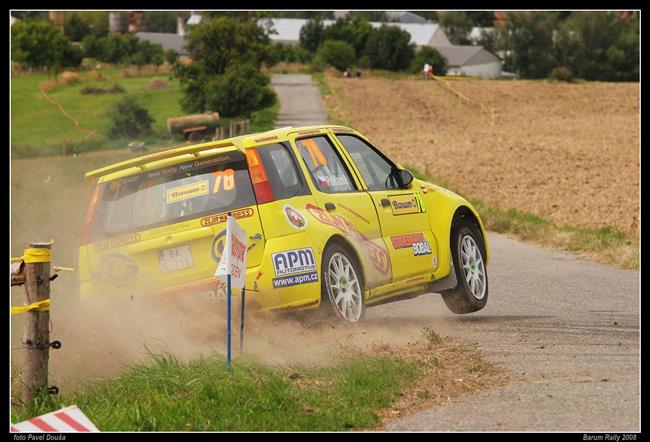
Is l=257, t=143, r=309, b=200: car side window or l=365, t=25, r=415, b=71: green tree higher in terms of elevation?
l=257, t=143, r=309, b=200: car side window

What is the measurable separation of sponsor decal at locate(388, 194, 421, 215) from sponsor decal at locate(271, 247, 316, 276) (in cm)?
160

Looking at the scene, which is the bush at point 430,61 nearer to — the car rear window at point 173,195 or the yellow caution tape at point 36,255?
the car rear window at point 173,195

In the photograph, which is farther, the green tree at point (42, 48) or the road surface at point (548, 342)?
the green tree at point (42, 48)

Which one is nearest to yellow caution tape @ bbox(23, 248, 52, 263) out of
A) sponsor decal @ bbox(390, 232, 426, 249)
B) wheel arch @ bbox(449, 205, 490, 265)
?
sponsor decal @ bbox(390, 232, 426, 249)

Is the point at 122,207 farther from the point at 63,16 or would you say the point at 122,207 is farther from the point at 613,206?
the point at 63,16

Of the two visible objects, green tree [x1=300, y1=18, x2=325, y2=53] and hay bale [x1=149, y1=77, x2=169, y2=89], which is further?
green tree [x1=300, y1=18, x2=325, y2=53]

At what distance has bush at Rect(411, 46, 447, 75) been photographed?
301ft

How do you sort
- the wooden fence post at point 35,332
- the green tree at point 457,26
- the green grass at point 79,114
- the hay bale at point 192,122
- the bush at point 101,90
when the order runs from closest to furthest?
the wooden fence post at point 35,332, the green grass at point 79,114, the hay bale at point 192,122, the bush at point 101,90, the green tree at point 457,26

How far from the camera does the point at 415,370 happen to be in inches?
376

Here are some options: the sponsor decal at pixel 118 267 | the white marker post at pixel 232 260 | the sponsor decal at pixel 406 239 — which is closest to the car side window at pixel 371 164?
the sponsor decal at pixel 406 239

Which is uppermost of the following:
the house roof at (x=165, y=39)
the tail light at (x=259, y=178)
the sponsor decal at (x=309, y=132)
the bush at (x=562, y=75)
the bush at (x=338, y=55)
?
the sponsor decal at (x=309, y=132)

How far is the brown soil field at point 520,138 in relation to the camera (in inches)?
1083

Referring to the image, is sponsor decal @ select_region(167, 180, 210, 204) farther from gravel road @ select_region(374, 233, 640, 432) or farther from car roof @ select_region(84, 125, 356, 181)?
gravel road @ select_region(374, 233, 640, 432)

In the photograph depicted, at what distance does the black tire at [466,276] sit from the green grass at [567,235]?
210 inches
